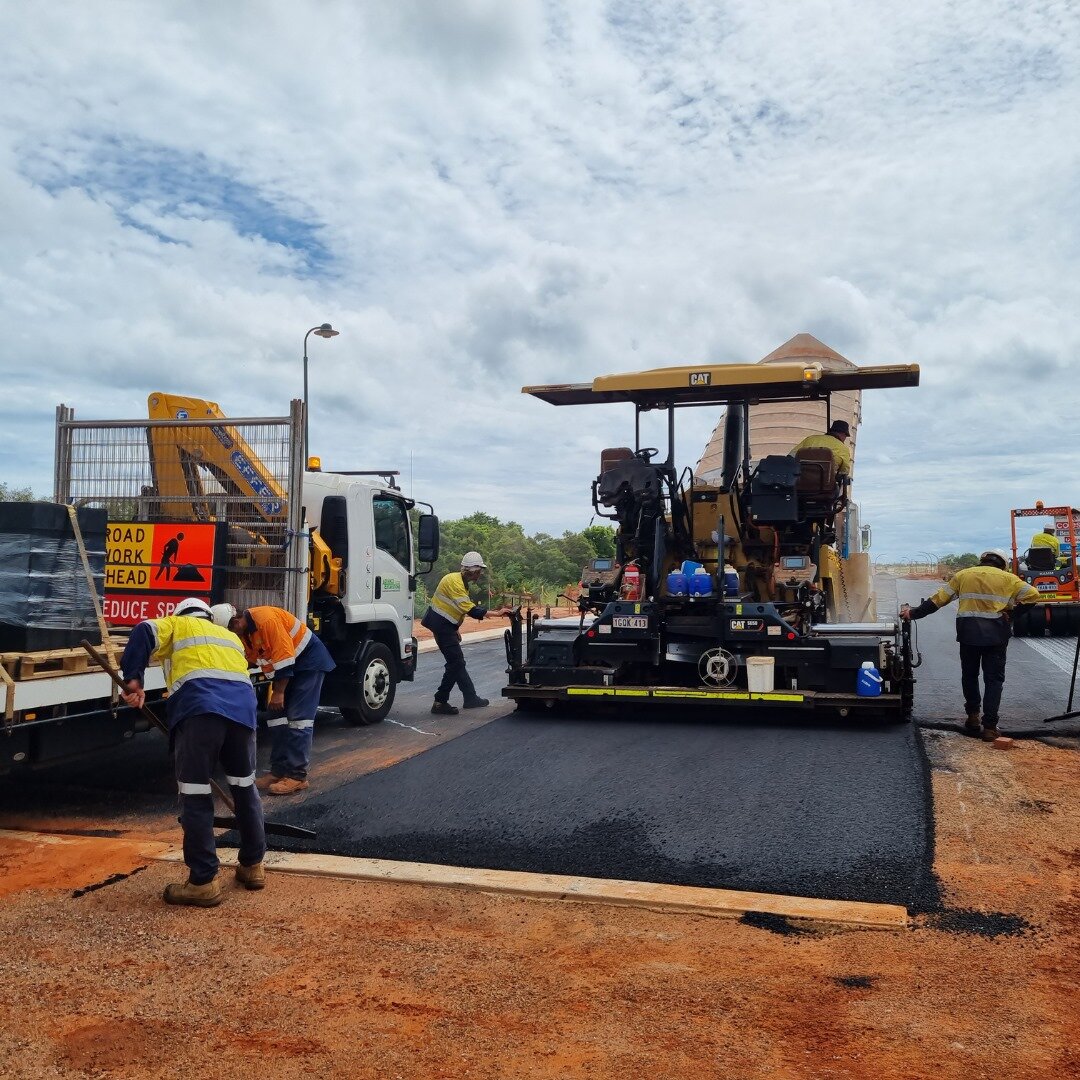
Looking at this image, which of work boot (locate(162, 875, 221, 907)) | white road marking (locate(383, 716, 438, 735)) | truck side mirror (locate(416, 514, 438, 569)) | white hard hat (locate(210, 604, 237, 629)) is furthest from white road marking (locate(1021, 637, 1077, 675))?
→ work boot (locate(162, 875, 221, 907))

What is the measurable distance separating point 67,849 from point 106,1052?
2.42 metres

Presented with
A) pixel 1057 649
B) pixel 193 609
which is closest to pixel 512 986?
pixel 193 609

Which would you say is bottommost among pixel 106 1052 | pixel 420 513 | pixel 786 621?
pixel 106 1052

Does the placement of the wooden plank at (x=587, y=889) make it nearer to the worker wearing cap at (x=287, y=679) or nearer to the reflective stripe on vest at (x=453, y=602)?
the worker wearing cap at (x=287, y=679)

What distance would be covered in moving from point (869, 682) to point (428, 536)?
4069mm

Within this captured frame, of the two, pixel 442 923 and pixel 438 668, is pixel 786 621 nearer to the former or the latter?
pixel 442 923

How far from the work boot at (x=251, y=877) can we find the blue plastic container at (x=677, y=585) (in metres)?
4.87

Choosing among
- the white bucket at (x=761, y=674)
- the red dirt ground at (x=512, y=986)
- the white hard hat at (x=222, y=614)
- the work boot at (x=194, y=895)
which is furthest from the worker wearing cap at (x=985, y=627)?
the work boot at (x=194, y=895)

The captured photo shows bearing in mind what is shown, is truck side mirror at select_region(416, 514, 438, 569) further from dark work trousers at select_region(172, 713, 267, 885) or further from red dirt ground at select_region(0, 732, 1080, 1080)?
red dirt ground at select_region(0, 732, 1080, 1080)

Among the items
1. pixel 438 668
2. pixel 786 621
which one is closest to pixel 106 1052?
pixel 786 621

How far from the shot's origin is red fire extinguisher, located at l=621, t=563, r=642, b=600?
9.16 metres

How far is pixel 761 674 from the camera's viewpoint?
8242 mm

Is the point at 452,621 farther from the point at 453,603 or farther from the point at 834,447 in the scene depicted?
the point at 834,447

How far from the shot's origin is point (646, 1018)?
3.29 metres
